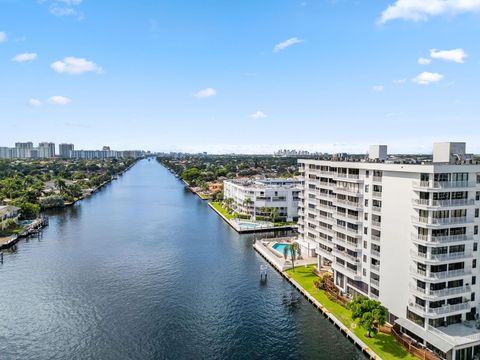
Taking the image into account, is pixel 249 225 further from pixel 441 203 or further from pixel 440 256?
pixel 441 203

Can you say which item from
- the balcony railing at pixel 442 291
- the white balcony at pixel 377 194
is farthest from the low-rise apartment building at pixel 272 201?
the balcony railing at pixel 442 291

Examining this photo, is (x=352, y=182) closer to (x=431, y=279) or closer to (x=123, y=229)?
(x=431, y=279)

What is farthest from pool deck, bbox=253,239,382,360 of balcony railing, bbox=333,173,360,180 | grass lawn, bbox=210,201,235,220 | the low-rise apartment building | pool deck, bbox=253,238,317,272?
grass lawn, bbox=210,201,235,220

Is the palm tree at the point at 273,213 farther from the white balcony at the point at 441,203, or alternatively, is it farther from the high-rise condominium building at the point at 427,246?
the white balcony at the point at 441,203

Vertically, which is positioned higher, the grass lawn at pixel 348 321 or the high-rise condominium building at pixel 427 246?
the high-rise condominium building at pixel 427 246

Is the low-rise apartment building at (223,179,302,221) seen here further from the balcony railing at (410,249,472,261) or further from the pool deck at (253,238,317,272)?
the balcony railing at (410,249,472,261)

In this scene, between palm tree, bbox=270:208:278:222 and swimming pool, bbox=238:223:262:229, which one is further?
palm tree, bbox=270:208:278:222

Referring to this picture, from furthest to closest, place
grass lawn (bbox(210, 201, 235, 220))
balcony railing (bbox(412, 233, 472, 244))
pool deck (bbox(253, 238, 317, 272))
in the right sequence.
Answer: grass lawn (bbox(210, 201, 235, 220)) → pool deck (bbox(253, 238, 317, 272)) → balcony railing (bbox(412, 233, 472, 244))

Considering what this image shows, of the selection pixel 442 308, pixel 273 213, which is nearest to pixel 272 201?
pixel 273 213
